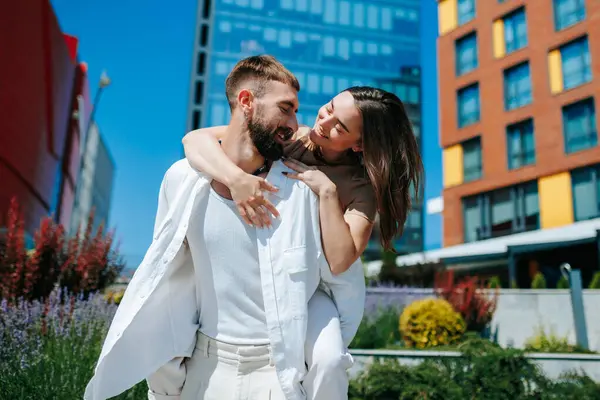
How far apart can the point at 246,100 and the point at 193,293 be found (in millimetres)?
787

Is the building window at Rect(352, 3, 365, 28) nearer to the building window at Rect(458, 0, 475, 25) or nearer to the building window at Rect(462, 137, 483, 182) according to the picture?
the building window at Rect(458, 0, 475, 25)

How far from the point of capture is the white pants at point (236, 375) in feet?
6.80

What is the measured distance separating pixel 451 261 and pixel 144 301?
21.4 m

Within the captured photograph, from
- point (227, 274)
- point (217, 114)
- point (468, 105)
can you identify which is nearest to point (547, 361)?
point (227, 274)

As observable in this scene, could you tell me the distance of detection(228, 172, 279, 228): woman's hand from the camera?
2113 millimetres

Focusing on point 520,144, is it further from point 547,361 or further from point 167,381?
point 167,381

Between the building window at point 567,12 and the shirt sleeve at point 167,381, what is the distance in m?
25.5

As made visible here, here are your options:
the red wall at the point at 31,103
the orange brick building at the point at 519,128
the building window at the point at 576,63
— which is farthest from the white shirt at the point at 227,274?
the building window at the point at 576,63

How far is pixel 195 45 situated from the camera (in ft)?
159

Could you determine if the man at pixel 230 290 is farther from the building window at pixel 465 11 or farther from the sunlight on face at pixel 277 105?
the building window at pixel 465 11

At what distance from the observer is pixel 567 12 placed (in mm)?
24141

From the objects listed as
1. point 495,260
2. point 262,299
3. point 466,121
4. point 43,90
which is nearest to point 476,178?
point 466,121

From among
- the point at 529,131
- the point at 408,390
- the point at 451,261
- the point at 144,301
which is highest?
the point at 529,131

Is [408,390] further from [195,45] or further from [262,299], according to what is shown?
[195,45]
